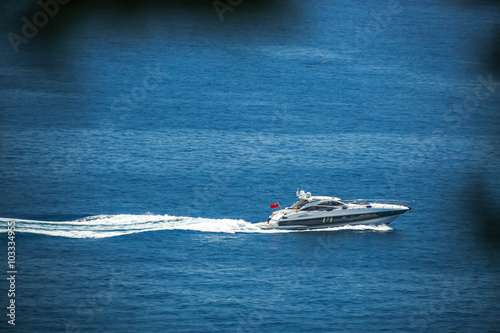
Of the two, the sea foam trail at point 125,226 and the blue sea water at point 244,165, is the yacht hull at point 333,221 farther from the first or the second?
the blue sea water at point 244,165

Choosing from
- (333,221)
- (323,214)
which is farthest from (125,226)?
(333,221)

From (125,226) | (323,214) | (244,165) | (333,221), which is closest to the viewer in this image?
(323,214)

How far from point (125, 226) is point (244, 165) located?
1240 inches

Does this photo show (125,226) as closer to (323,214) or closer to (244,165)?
(323,214)

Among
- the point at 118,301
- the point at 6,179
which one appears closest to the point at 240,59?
the point at 6,179

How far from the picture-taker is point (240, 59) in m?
160

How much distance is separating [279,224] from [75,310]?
27.1 m

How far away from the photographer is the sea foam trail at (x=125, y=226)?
6825 cm

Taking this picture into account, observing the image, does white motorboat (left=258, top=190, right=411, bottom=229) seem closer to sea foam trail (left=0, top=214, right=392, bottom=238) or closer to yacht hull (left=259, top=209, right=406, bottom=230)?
yacht hull (left=259, top=209, right=406, bottom=230)

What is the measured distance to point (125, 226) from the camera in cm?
7081

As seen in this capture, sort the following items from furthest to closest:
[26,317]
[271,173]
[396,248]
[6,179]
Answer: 1. [271,173]
2. [6,179]
3. [396,248]
4. [26,317]

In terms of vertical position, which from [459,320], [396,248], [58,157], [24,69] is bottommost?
[459,320]

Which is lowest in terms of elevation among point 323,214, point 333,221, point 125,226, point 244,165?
point 333,221

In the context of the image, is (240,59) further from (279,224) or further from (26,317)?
(26,317)
